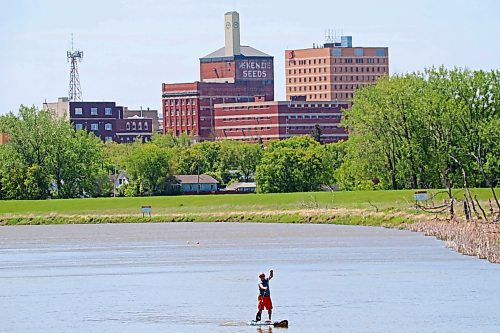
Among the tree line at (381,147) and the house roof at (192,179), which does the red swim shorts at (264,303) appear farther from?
the house roof at (192,179)

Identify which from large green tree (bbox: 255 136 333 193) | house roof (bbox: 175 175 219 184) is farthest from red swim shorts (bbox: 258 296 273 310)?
house roof (bbox: 175 175 219 184)

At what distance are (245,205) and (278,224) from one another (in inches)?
664

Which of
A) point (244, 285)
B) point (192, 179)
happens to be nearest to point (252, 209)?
point (244, 285)

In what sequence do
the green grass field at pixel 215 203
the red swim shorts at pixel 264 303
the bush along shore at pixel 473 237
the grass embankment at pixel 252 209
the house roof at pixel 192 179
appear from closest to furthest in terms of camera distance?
1. the red swim shorts at pixel 264 303
2. the bush along shore at pixel 473 237
3. the grass embankment at pixel 252 209
4. the green grass field at pixel 215 203
5. the house roof at pixel 192 179

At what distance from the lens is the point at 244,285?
5216cm

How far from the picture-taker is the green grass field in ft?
376

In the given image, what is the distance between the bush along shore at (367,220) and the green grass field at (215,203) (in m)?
2.67

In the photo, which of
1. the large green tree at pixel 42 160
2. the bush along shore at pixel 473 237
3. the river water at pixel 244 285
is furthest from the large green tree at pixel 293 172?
the bush along shore at pixel 473 237

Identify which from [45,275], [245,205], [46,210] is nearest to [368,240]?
[45,275]

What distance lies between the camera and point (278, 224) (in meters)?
107

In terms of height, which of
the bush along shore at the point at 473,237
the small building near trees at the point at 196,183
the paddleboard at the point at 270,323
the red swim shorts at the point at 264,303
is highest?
the small building near trees at the point at 196,183

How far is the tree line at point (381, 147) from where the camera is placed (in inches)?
4818

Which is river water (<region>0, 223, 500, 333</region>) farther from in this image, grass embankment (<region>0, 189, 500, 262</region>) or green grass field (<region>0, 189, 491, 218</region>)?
green grass field (<region>0, 189, 491, 218</region>)

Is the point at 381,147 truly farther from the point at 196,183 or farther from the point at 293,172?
the point at 196,183
